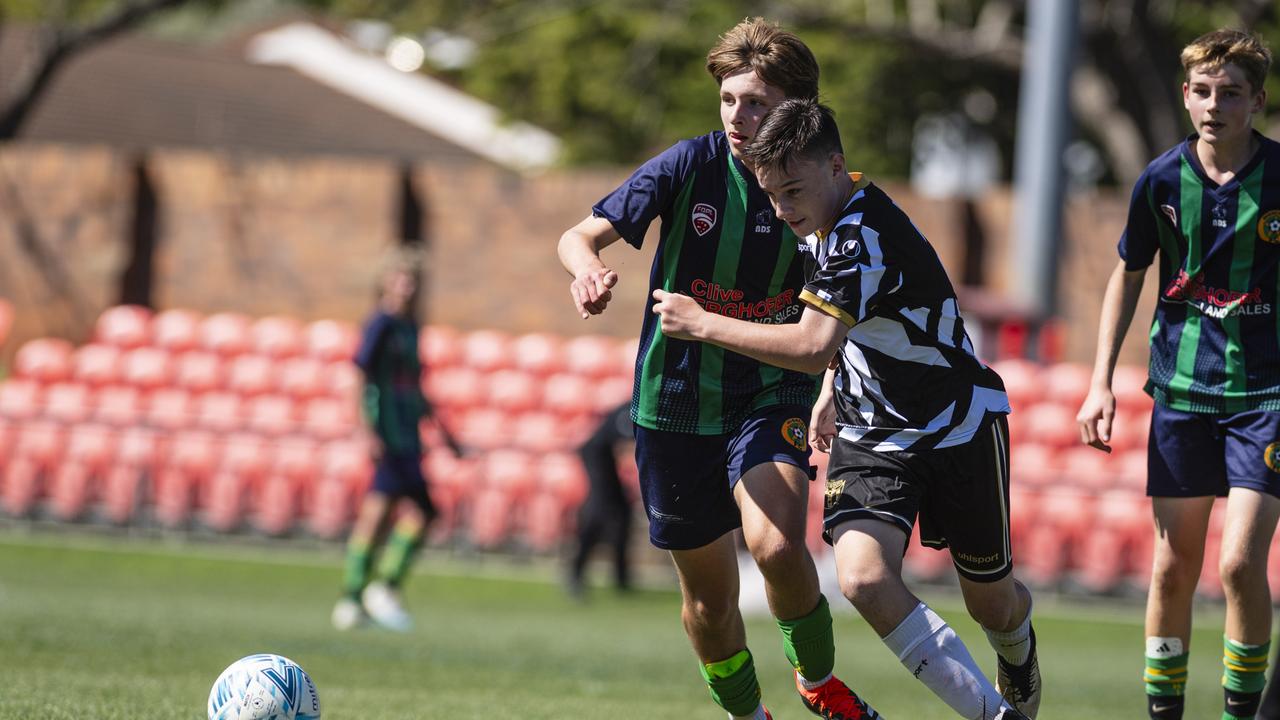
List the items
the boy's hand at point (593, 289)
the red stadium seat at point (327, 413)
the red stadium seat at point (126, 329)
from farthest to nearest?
1. the red stadium seat at point (126, 329)
2. the red stadium seat at point (327, 413)
3. the boy's hand at point (593, 289)

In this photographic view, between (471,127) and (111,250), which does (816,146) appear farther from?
→ (471,127)

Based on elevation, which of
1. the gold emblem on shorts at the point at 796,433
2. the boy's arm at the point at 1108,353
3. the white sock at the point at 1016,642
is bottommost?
the white sock at the point at 1016,642

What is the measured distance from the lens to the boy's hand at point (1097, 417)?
569cm

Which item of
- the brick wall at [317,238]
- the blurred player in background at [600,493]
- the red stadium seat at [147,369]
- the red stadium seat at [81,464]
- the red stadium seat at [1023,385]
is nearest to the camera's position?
the blurred player in background at [600,493]

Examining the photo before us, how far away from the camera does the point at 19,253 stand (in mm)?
23516

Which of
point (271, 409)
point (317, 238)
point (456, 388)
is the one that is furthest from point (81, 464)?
point (317, 238)

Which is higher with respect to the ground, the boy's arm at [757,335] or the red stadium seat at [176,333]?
the boy's arm at [757,335]

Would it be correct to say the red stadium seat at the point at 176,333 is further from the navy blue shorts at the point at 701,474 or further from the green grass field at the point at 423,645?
the navy blue shorts at the point at 701,474

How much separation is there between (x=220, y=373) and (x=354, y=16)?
7.48m

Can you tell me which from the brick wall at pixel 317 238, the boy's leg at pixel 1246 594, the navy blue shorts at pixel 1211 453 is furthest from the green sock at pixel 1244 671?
the brick wall at pixel 317 238

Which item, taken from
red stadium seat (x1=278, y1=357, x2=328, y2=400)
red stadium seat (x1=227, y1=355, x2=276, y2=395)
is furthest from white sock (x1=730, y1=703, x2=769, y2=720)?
red stadium seat (x1=227, y1=355, x2=276, y2=395)

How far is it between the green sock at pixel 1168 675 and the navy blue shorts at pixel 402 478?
243 inches

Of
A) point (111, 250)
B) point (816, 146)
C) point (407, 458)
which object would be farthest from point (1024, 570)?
point (111, 250)

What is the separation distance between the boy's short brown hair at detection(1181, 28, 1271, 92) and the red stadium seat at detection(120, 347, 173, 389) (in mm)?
15796
